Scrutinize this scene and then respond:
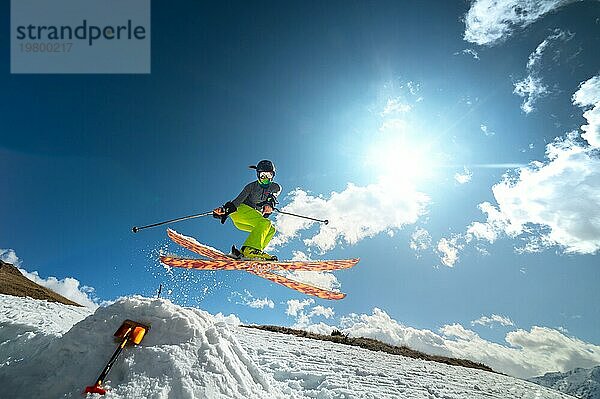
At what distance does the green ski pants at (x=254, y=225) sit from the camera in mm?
10633

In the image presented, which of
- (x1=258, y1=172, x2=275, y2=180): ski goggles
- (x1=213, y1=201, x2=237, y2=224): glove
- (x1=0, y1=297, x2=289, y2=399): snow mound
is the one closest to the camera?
(x1=0, y1=297, x2=289, y2=399): snow mound

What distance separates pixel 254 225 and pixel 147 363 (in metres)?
6.08

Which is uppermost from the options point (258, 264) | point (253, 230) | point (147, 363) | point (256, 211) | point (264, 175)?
point (264, 175)

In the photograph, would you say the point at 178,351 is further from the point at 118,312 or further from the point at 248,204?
the point at 248,204

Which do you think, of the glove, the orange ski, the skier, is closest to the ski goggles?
the skier

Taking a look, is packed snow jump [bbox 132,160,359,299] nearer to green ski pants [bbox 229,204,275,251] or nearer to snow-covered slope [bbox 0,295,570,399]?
green ski pants [bbox 229,204,275,251]

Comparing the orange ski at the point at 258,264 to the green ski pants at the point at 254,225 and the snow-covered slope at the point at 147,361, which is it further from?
the snow-covered slope at the point at 147,361

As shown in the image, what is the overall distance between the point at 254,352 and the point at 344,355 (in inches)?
160

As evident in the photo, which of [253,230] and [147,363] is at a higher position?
[253,230]

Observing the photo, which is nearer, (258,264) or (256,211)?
(258,264)

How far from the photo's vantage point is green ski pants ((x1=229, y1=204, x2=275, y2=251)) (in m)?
10.6

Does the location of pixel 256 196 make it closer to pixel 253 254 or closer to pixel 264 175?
pixel 264 175

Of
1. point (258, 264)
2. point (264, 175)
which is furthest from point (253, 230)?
point (264, 175)

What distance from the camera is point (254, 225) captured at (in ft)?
35.9
